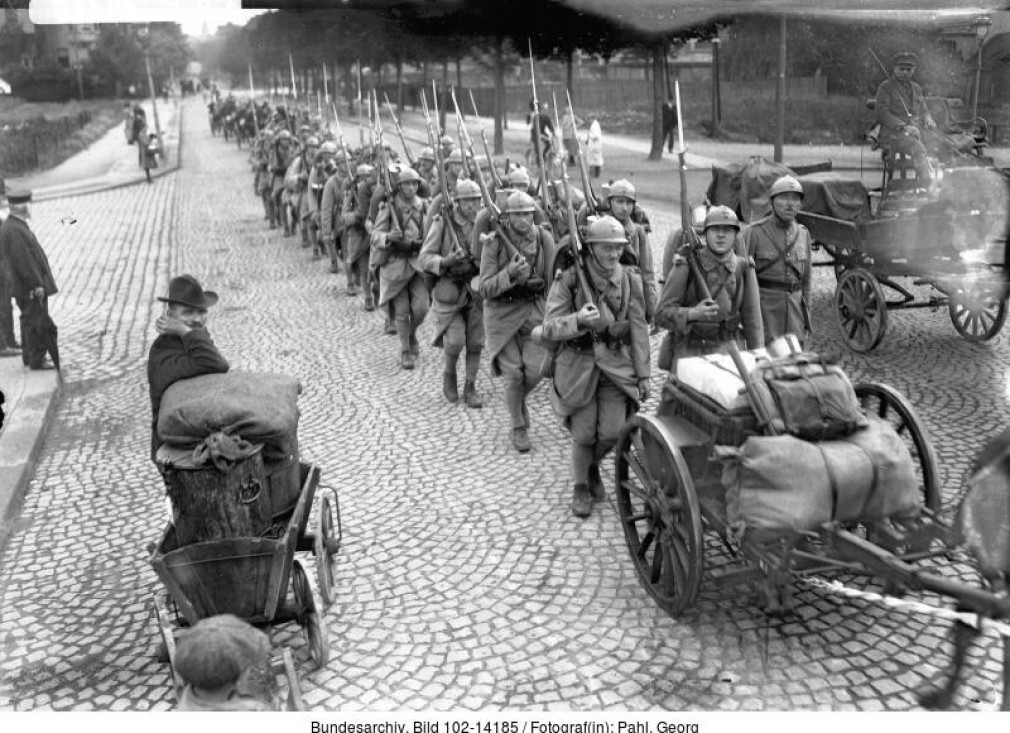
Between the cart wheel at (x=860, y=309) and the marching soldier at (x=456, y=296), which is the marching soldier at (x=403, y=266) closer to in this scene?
the marching soldier at (x=456, y=296)

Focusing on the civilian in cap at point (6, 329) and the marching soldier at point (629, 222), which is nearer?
the marching soldier at point (629, 222)

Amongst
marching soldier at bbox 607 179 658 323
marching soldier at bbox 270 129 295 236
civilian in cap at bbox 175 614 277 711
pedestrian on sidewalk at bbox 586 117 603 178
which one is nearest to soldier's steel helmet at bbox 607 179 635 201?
marching soldier at bbox 607 179 658 323

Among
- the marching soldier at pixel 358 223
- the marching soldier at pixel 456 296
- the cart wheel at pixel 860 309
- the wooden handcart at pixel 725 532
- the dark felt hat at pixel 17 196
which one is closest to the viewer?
the wooden handcart at pixel 725 532

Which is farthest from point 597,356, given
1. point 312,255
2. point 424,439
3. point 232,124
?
point 232,124

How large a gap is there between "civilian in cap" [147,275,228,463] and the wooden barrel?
0.54m

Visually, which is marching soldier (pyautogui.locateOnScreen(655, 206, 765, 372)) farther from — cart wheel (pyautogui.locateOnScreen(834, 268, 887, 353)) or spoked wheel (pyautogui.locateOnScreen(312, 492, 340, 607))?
cart wheel (pyautogui.locateOnScreen(834, 268, 887, 353))

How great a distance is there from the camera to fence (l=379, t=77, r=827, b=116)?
25.5 meters

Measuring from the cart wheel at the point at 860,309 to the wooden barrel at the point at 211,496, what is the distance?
6339 millimetres

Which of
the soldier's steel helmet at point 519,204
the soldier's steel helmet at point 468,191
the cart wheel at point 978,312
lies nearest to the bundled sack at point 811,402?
the soldier's steel helmet at point 519,204

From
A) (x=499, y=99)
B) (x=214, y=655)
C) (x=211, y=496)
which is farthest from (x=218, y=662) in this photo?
(x=499, y=99)

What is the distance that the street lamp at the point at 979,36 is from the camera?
743 cm

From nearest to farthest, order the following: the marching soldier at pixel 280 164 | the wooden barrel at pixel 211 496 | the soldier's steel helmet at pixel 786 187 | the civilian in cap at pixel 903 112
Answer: the wooden barrel at pixel 211 496 → the soldier's steel helmet at pixel 786 187 → the civilian in cap at pixel 903 112 → the marching soldier at pixel 280 164

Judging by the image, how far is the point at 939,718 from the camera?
10.7 ft

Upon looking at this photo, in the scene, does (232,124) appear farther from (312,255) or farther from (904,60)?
(904,60)
